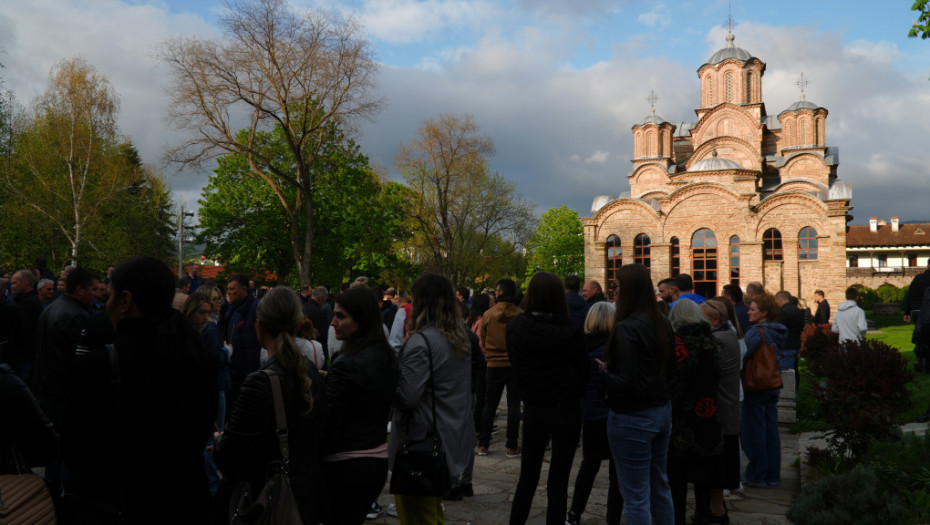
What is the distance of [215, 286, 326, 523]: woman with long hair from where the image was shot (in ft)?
9.68

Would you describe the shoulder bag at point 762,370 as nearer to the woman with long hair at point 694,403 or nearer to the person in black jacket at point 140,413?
the woman with long hair at point 694,403

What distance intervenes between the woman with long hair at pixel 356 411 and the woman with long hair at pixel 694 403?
2.48 metres

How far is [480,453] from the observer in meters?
8.10

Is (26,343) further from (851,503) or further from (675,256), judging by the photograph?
(675,256)

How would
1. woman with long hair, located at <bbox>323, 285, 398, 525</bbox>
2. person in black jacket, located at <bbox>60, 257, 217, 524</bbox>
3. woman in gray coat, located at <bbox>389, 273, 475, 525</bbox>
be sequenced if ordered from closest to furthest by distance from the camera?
1. person in black jacket, located at <bbox>60, 257, 217, 524</bbox>
2. woman with long hair, located at <bbox>323, 285, 398, 525</bbox>
3. woman in gray coat, located at <bbox>389, 273, 475, 525</bbox>

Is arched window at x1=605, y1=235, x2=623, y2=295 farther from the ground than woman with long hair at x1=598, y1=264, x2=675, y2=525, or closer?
farther from the ground

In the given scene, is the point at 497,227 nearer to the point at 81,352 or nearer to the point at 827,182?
the point at 827,182

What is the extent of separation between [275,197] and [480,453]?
23798 millimetres

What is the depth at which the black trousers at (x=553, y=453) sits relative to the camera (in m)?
4.58

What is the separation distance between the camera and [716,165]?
3788 cm

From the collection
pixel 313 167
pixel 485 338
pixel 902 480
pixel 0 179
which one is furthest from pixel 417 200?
pixel 902 480

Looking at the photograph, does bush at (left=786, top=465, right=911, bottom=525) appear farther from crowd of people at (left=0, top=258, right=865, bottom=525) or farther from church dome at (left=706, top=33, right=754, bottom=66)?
church dome at (left=706, top=33, right=754, bottom=66)

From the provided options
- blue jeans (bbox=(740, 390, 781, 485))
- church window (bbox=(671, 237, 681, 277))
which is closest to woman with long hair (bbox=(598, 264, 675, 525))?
blue jeans (bbox=(740, 390, 781, 485))

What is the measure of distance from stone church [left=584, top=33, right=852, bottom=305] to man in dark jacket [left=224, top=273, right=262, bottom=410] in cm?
3072
